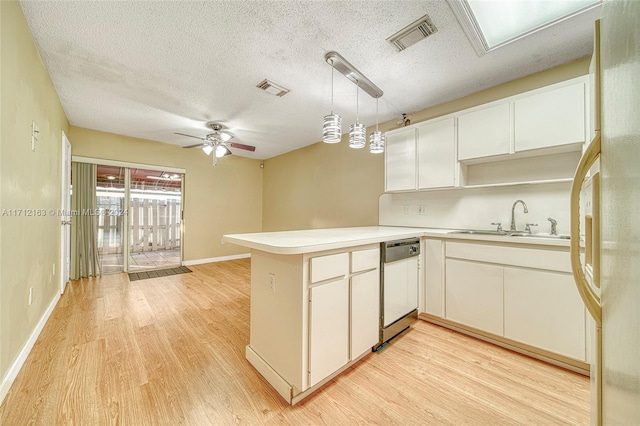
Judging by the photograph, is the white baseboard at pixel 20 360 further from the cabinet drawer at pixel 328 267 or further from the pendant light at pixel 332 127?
the pendant light at pixel 332 127

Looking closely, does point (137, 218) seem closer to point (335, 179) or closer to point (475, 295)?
point (335, 179)

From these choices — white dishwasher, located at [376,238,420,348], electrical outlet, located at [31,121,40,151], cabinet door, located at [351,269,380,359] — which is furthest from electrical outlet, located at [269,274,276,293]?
electrical outlet, located at [31,121,40,151]

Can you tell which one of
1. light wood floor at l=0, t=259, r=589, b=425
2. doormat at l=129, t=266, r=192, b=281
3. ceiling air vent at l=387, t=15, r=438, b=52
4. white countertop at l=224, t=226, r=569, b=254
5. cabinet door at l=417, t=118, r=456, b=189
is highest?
ceiling air vent at l=387, t=15, r=438, b=52

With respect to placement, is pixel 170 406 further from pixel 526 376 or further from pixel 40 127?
pixel 40 127

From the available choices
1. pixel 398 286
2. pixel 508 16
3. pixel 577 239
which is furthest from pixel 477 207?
pixel 577 239

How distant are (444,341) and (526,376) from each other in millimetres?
588

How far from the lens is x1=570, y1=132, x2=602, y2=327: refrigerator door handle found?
709 mm

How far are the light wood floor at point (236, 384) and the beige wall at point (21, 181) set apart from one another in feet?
1.16

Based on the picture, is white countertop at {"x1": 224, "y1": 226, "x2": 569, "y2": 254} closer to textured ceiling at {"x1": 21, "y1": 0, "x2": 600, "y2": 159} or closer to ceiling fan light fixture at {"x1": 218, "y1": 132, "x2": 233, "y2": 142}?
textured ceiling at {"x1": 21, "y1": 0, "x2": 600, "y2": 159}

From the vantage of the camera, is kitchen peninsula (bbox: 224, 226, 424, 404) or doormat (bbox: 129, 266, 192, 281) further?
doormat (bbox: 129, 266, 192, 281)

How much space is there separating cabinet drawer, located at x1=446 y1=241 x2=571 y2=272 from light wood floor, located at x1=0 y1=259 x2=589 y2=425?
767 mm

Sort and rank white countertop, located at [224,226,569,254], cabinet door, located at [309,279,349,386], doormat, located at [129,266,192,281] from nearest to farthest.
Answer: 1. white countertop, located at [224,226,569,254]
2. cabinet door, located at [309,279,349,386]
3. doormat, located at [129,266,192,281]

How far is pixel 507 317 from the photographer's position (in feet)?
6.84

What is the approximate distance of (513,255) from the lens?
2.05 m
